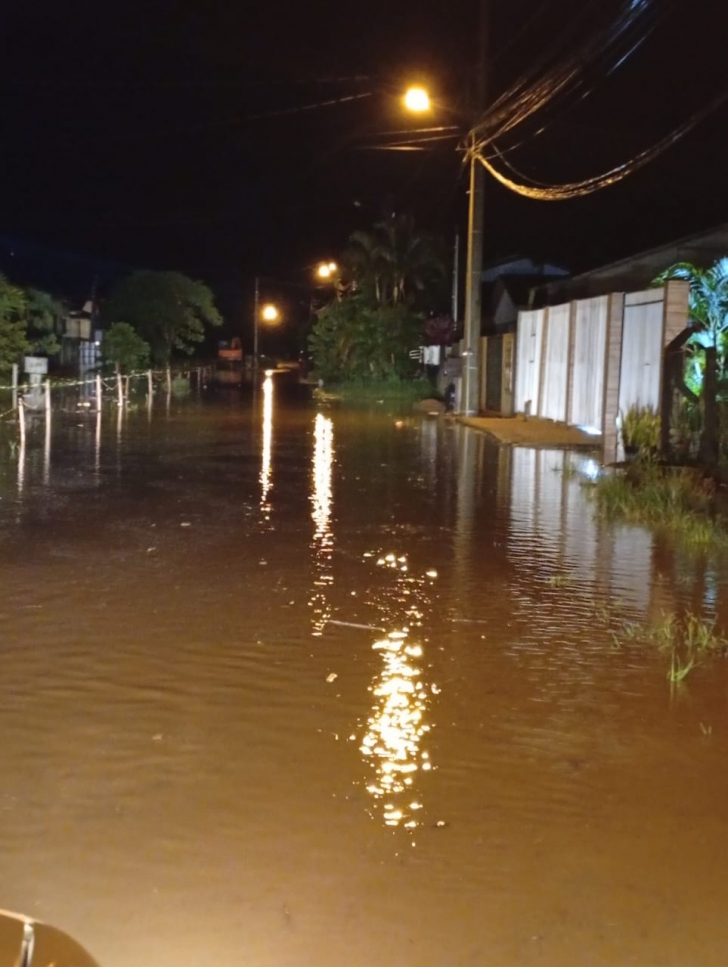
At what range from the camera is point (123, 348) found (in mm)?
42469

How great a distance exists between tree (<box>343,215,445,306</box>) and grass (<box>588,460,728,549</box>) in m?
32.5

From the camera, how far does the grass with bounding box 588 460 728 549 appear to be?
11.6 metres

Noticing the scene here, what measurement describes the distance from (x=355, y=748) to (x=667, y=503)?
24.7 ft

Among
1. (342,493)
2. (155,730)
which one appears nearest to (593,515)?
(342,493)

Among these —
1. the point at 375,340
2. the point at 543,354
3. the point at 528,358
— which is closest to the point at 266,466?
the point at 543,354

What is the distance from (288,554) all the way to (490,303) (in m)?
42.6

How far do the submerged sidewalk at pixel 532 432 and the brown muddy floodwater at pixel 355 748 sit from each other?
897 centimetres

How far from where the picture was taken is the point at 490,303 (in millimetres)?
52219

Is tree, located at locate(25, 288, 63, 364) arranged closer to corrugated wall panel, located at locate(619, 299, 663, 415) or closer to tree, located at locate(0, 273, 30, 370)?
tree, located at locate(0, 273, 30, 370)

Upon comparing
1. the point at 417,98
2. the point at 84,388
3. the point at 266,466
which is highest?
the point at 417,98

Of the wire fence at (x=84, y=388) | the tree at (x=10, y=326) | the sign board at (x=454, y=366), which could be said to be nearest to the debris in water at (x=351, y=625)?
the wire fence at (x=84, y=388)

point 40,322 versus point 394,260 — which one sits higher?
point 394,260

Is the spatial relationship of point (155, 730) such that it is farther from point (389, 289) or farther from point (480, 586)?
point (389, 289)

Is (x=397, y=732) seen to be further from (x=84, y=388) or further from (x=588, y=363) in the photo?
(x=84, y=388)
